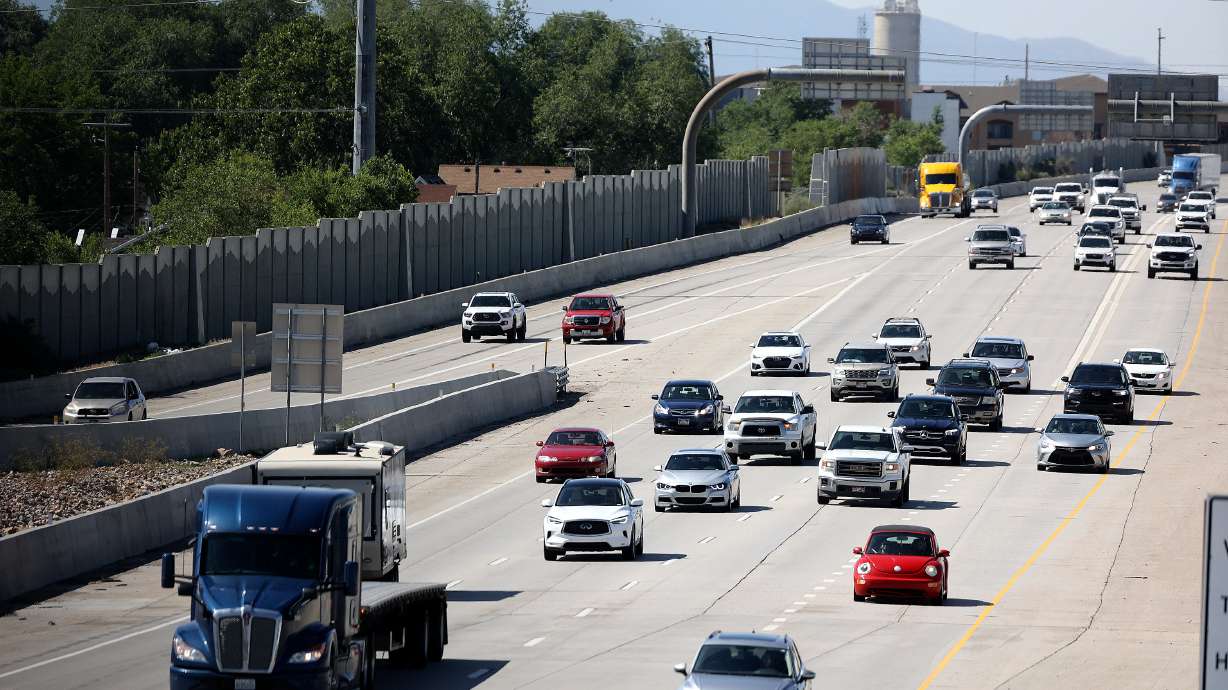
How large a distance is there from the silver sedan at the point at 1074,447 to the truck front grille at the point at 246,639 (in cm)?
2720

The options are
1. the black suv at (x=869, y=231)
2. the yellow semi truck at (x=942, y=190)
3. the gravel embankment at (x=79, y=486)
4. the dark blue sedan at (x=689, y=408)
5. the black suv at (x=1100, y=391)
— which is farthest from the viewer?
the yellow semi truck at (x=942, y=190)

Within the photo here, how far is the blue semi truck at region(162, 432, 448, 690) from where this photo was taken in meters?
17.9

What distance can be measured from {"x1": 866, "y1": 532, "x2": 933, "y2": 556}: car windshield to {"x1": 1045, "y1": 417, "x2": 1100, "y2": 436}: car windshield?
15312mm

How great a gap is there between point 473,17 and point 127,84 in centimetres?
3000

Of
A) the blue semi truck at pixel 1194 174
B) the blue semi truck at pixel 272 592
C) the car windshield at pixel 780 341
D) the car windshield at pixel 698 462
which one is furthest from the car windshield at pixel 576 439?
the blue semi truck at pixel 1194 174

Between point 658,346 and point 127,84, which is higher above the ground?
point 127,84

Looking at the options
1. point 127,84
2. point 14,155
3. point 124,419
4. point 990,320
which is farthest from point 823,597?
point 127,84

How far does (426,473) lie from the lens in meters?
43.3

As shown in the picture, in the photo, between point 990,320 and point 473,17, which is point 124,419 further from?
point 473,17

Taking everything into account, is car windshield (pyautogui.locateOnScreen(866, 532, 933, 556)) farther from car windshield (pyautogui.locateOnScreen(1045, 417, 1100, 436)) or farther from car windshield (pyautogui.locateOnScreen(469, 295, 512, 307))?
car windshield (pyautogui.locateOnScreen(469, 295, 512, 307))

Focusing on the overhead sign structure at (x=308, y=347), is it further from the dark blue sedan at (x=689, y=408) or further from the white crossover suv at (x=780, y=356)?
the white crossover suv at (x=780, y=356)

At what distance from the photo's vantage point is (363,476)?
22.9 meters

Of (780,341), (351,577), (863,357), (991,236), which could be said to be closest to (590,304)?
(780,341)

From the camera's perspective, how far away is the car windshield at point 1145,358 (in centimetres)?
5503
